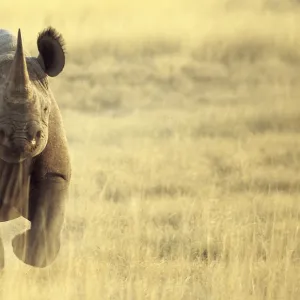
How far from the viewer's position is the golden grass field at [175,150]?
Answer: 766 cm

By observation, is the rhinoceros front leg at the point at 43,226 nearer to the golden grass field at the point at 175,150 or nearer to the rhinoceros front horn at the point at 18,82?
Result: the golden grass field at the point at 175,150

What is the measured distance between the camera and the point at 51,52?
7711mm

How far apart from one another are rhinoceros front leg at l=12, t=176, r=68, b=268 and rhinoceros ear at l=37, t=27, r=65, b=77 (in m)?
0.67

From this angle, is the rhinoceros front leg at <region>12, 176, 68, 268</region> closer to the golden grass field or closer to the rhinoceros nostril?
the golden grass field

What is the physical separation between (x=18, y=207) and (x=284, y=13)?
1534 centimetres

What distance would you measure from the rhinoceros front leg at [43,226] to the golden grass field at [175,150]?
0.59 ft

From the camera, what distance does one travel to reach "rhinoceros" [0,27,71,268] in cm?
689

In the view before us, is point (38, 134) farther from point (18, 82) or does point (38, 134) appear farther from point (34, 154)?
point (18, 82)

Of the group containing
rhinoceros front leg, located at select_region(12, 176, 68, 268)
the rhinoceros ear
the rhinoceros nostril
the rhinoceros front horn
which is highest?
the rhinoceros ear

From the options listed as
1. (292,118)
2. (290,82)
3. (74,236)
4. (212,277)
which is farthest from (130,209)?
(290,82)

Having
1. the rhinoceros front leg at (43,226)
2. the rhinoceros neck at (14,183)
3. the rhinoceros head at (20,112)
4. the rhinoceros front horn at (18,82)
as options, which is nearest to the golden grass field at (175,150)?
the rhinoceros front leg at (43,226)

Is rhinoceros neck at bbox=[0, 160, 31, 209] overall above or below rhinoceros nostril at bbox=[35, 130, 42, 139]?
below

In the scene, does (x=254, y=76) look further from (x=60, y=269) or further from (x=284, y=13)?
(x=60, y=269)

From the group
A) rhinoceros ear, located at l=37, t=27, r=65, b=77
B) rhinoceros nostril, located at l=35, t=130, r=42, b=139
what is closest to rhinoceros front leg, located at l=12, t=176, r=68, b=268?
rhinoceros nostril, located at l=35, t=130, r=42, b=139
